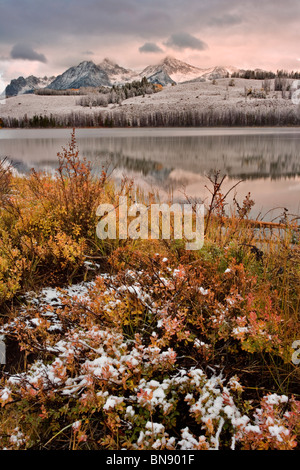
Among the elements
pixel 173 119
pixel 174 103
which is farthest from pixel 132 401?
pixel 174 103

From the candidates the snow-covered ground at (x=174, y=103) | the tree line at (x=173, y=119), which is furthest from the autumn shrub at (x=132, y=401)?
the snow-covered ground at (x=174, y=103)

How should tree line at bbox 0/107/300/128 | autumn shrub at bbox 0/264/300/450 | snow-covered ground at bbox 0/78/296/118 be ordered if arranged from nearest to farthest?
autumn shrub at bbox 0/264/300/450 < tree line at bbox 0/107/300/128 < snow-covered ground at bbox 0/78/296/118

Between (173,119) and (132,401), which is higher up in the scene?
(173,119)

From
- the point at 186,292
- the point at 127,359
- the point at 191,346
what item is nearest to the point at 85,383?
the point at 127,359

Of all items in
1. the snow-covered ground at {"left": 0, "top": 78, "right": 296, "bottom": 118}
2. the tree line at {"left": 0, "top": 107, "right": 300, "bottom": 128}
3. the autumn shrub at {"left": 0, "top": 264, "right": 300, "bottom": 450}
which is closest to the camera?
the autumn shrub at {"left": 0, "top": 264, "right": 300, "bottom": 450}

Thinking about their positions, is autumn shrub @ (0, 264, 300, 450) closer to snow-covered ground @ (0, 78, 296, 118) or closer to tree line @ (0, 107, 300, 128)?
tree line @ (0, 107, 300, 128)

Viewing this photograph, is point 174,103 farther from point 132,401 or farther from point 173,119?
point 132,401

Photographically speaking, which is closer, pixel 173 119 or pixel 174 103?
pixel 173 119

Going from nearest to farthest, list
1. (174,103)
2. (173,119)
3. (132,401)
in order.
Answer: (132,401), (173,119), (174,103)

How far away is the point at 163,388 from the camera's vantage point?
187cm

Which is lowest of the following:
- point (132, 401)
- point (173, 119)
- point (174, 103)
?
point (132, 401)

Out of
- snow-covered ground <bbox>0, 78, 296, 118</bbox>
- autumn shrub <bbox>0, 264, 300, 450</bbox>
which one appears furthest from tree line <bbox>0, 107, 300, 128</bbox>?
autumn shrub <bbox>0, 264, 300, 450</bbox>
